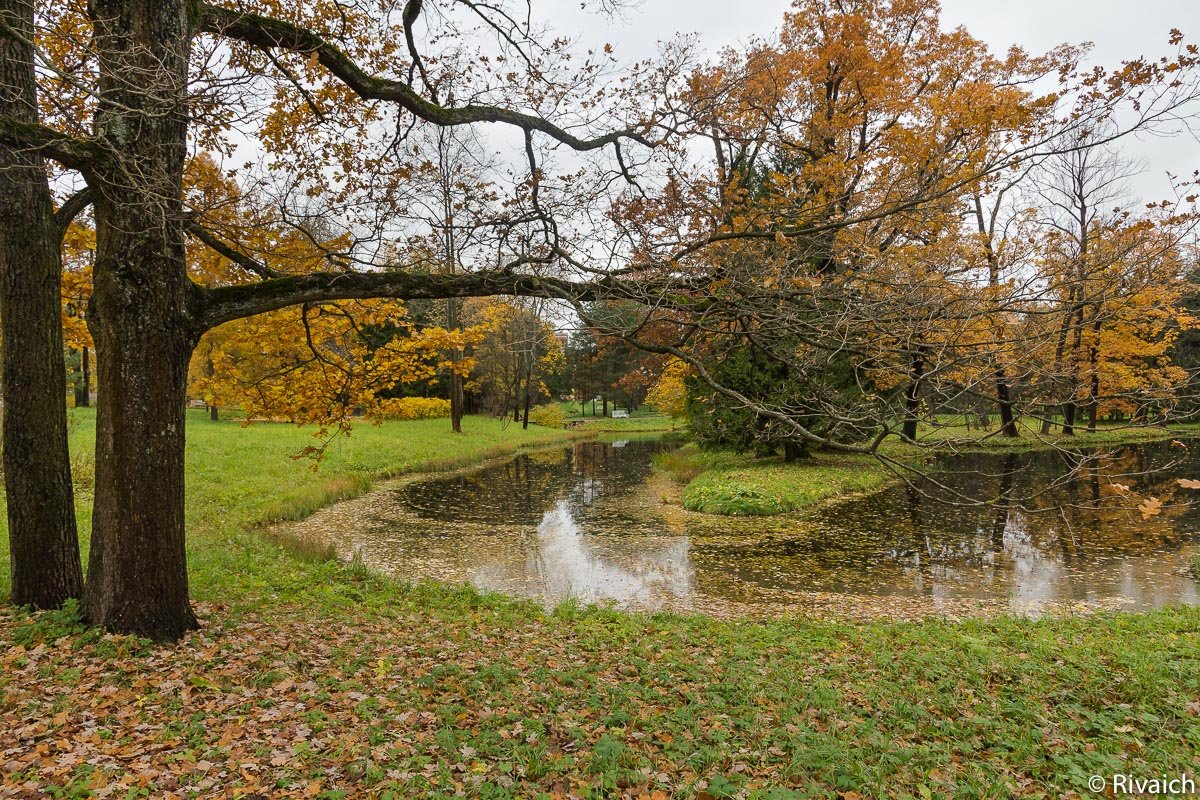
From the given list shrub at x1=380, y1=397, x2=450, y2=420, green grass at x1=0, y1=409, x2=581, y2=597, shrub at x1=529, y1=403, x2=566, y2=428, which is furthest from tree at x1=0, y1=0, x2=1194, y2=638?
shrub at x1=529, y1=403, x2=566, y2=428

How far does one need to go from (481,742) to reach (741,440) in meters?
17.1

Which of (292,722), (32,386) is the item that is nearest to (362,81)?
(32,386)

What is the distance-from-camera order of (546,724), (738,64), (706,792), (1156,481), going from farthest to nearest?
(1156,481) → (738,64) → (546,724) → (706,792)

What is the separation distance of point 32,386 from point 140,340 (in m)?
Result: 1.61

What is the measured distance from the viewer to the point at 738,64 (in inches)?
467

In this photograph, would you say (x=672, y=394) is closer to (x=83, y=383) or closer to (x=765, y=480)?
(x=765, y=480)

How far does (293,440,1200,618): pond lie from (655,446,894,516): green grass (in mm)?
588

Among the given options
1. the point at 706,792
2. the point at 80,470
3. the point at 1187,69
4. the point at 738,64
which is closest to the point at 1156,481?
the point at 738,64

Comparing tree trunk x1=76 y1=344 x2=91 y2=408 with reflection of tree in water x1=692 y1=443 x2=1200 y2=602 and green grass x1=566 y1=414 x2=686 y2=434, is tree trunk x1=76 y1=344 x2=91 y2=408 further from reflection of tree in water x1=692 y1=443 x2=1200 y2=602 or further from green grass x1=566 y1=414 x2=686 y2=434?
reflection of tree in water x1=692 y1=443 x2=1200 y2=602

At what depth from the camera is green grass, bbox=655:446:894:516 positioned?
14805 mm

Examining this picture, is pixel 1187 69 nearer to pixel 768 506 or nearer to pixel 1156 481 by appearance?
pixel 768 506

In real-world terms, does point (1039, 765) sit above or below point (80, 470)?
below

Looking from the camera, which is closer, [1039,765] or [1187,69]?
[1039,765]

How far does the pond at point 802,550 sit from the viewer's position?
8.84 metres
